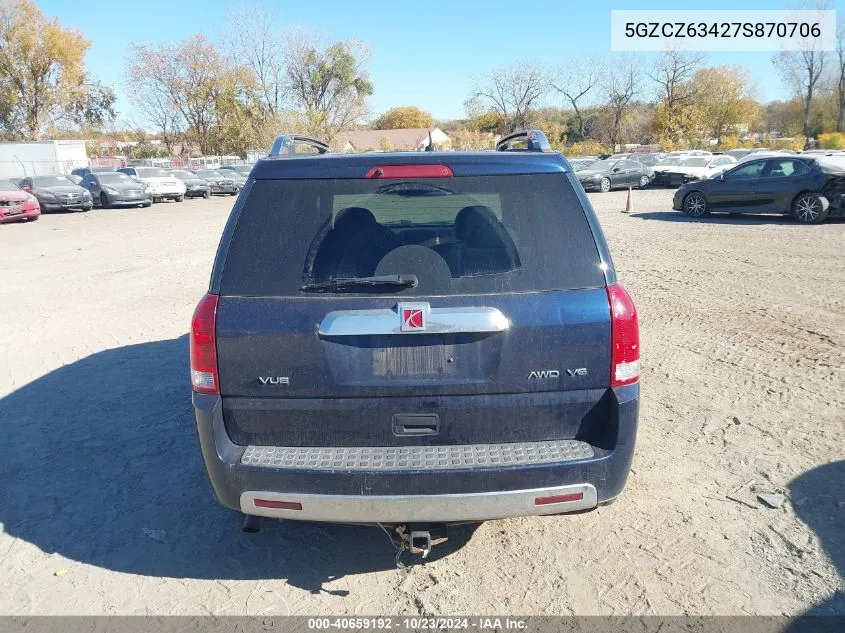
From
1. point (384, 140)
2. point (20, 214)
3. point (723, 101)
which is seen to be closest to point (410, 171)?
point (20, 214)

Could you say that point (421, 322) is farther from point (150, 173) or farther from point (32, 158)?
point (32, 158)

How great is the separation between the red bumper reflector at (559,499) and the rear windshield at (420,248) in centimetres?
88

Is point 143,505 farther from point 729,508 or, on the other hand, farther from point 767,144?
point 767,144

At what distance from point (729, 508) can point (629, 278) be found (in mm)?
6606

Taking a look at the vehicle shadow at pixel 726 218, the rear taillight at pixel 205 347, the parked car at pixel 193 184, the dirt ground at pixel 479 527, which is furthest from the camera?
the parked car at pixel 193 184

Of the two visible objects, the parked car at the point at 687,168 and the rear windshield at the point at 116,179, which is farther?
the parked car at the point at 687,168

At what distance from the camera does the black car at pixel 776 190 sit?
14820mm

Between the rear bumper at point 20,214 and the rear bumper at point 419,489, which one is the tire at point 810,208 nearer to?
the rear bumper at point 419,489

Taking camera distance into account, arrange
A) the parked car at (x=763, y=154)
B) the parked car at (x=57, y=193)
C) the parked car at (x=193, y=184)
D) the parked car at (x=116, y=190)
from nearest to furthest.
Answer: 1. the parked car at (x=763, y=154)
2. the parked car at (x=57, y=193)
3. the parked car at (x=116, y=190)
4. the parked car at (x=193, y=184)

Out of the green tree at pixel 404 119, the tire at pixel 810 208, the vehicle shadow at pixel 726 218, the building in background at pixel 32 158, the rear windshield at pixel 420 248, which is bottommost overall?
the vehicle shadow at pixel 726 218

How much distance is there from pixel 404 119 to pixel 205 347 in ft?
350

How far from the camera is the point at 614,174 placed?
29938 millimetres

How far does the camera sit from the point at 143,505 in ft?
12.0

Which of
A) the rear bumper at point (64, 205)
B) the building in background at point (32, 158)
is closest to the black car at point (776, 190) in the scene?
the rear bumper at point (64, 205)
